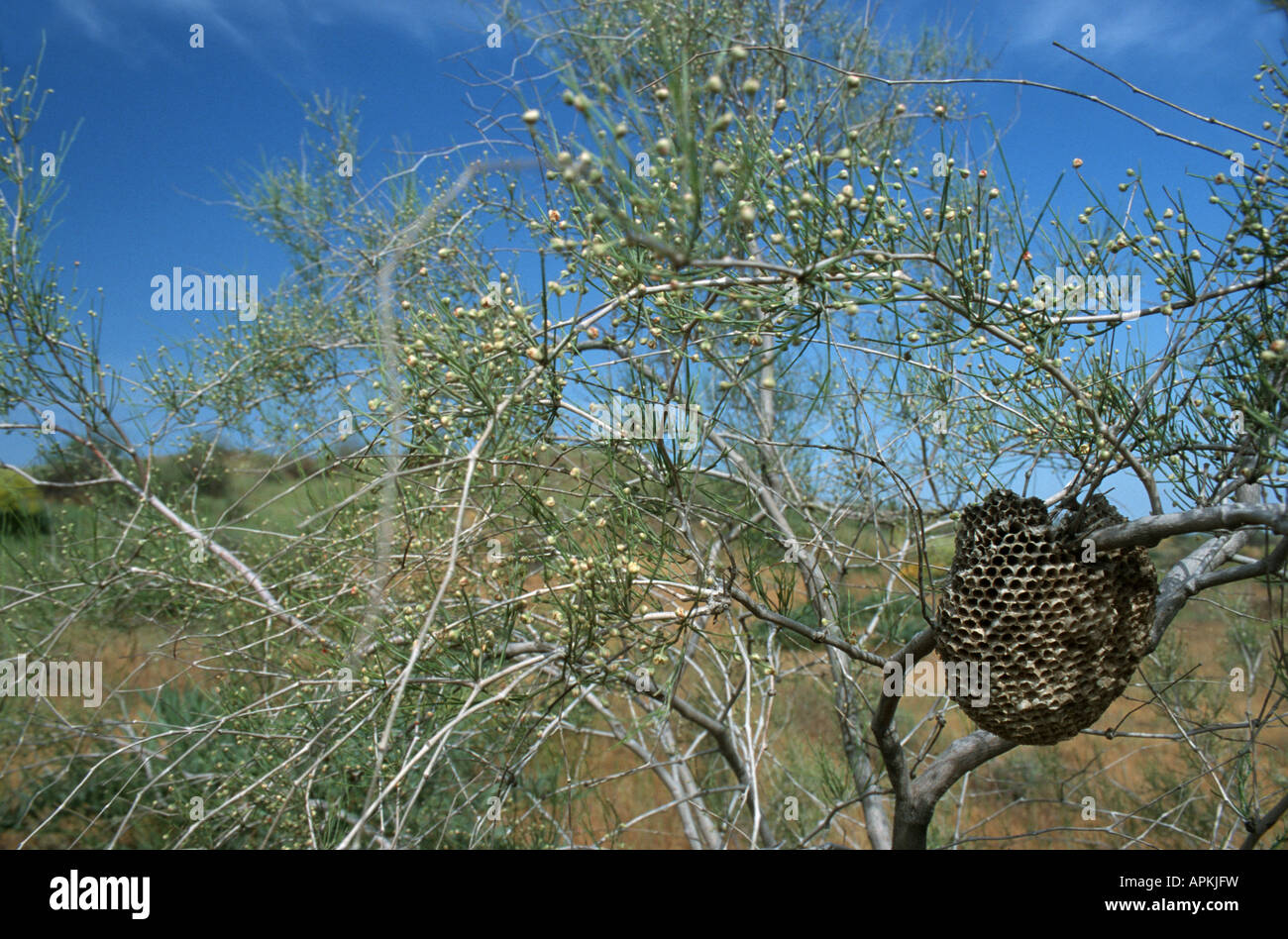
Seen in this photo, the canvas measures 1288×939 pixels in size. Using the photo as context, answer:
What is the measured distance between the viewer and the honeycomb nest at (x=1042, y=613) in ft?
3.85

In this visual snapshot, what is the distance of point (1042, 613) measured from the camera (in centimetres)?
117

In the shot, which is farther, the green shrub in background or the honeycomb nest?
the green shrub in background

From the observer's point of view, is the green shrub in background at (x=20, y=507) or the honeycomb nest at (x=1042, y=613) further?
the green shrub in background at (x=20, y=507)

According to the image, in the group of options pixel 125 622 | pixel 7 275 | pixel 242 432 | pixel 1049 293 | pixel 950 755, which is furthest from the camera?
pixel 242 432

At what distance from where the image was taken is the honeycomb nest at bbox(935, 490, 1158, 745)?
3.85ft

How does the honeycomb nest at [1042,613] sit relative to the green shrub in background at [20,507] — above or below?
below

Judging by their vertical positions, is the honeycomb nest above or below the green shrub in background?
below

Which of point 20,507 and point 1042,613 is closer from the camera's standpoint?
point 1042,613

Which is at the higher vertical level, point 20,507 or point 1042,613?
point 20,507

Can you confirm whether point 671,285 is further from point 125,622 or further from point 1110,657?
point 125,622
